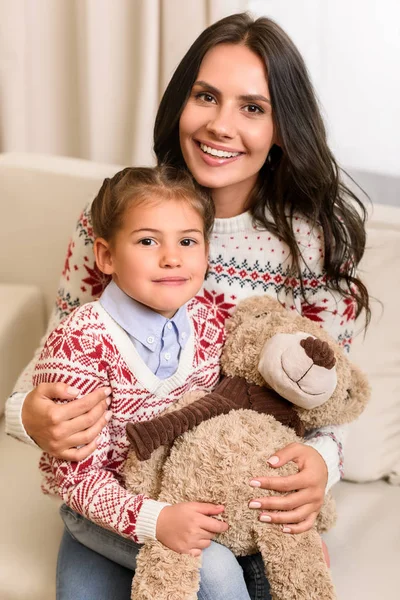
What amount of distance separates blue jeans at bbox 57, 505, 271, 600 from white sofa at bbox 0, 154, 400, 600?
0.08 meters

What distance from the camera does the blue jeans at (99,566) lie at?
1158 millimetres

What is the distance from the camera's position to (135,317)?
1118 millimetres

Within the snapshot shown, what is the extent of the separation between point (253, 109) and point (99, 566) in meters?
0.81

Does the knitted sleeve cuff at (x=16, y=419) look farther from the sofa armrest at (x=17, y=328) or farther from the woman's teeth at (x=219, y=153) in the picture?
the woman's teeth at (x=219, y=153)

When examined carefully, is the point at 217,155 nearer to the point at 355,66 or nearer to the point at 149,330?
the point at 149,330

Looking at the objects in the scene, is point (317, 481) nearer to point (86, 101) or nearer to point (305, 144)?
point (305, 144)

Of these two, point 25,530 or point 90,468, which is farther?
point 25,530

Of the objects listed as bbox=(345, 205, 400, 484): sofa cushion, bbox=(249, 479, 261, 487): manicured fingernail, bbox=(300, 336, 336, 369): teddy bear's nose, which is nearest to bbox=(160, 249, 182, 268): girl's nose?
bbox=(300, 336, 336, 369): teddy bear's nose

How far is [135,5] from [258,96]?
1033mm

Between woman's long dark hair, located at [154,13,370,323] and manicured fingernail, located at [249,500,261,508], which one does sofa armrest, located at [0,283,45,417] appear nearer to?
woman's long dark hair, located at [154,13,370,323]

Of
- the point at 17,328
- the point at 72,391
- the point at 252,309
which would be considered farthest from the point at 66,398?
the point at 17,328

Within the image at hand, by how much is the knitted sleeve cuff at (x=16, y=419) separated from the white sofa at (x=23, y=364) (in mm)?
230

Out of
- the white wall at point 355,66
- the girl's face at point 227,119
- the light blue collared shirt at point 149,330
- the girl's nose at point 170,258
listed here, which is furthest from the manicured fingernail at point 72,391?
the white wall at point 355,66

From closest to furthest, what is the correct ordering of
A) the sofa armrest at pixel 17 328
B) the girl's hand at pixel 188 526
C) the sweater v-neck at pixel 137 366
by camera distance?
the girl's hand at pixel 188 526 → the sweater v-neck at pixel 137 366 → the sofa armrest at pixel 17 328
